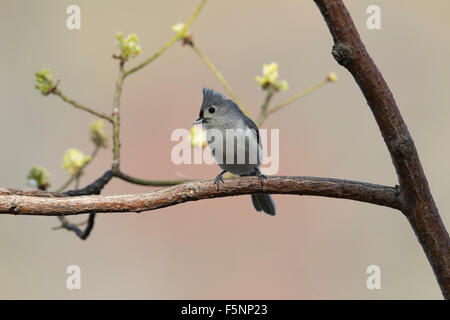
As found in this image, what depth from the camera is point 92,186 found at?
3.86 ft

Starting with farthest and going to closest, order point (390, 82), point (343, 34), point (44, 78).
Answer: point (390, 82)
point (44, 78)
point (343, 34)

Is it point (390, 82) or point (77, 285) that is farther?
point (390, 82)

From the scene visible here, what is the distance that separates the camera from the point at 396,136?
0.89 meters

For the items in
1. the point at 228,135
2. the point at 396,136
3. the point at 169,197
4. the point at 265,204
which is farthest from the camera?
the point at 265,204

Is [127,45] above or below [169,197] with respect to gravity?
above

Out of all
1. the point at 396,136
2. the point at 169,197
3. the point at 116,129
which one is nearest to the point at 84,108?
the point at 116,129

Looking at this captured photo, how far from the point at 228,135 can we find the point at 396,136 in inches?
38.6

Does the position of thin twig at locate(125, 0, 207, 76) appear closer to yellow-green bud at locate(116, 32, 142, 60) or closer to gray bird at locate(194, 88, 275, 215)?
yellow-green bud at locate(116, 32, 142, 60)

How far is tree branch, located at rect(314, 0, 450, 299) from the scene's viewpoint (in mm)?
853

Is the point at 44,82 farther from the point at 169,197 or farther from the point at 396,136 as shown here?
the point at 396,136

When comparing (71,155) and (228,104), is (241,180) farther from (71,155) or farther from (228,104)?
(228,104)

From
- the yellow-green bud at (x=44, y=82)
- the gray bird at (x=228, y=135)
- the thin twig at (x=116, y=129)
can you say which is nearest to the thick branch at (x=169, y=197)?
the thin twig at (x=116, y=129)
